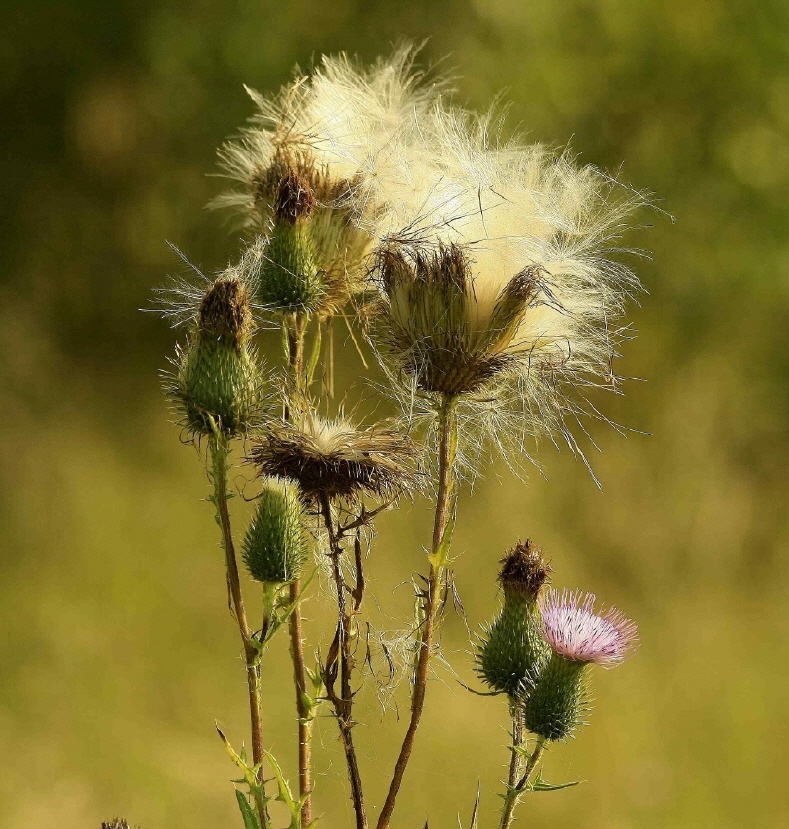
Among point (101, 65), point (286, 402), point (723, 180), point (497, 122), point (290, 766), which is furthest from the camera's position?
point (723, 180)

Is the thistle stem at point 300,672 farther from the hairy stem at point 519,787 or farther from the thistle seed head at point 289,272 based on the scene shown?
the hairy stem at point 519,787

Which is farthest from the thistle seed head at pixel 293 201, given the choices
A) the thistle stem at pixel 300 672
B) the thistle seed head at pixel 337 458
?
the thistle seed head at pixel 337 458

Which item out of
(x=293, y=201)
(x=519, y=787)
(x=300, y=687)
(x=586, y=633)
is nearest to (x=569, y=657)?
(x=586, y=633)

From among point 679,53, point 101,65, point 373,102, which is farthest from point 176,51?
point 679,53

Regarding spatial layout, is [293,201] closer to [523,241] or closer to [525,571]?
[523,241]

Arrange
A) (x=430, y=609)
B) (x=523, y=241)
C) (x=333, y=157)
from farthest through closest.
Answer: (x=333, y=157), (x=523, y=241), (x=430, y=609)

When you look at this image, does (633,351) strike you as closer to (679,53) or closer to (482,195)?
(679,53)

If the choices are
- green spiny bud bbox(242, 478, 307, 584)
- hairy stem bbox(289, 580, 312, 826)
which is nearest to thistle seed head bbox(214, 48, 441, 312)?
green spiny bud bbox(242, 478, 307, 584)
